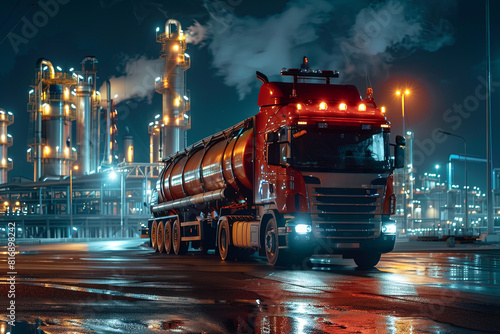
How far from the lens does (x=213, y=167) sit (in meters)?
22.8

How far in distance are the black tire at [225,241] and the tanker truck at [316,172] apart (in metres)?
1.01

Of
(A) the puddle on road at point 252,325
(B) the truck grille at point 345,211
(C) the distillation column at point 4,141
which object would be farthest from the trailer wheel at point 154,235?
(C) the distillation column at point 4,141

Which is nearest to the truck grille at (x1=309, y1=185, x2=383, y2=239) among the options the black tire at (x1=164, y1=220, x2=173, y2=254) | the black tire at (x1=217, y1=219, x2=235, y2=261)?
the black tire at (x1=217, y1=219, x2=235, y2=261)

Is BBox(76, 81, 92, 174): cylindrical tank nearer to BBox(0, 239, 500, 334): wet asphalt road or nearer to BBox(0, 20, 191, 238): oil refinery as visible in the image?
BBox(0, 20, 191, 238): oil refinery

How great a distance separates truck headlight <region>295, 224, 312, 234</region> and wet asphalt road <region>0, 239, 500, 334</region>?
1.03 meters

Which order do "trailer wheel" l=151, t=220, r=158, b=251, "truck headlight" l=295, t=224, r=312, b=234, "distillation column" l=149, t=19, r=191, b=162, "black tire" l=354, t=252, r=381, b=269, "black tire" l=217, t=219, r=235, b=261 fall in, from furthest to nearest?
"distillation column" l=149, t=19, r=191, b=162, "trailer wheel" l=151, t=220, r=158, b=251, "black tire" l=217, t=219, r=235, b=261, "black tire" l=354, t=252, r=381, b=269, "truck headlight" l=295, t=224, r=312, b=234

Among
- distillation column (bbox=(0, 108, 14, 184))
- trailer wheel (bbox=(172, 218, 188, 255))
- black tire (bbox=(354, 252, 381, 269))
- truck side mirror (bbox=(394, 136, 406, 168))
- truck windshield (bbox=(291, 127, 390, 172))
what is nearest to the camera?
truck windshield (bbox=(291, 127, 390, 172))

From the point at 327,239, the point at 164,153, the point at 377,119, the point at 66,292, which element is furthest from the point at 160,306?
the point at 164,153

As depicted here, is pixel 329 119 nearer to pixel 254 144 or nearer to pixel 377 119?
pixel 377 119

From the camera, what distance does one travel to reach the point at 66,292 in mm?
11312

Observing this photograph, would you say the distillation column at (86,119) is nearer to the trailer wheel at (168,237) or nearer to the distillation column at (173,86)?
the distillation column at (173,86)

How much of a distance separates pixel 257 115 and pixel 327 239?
14.1 ft

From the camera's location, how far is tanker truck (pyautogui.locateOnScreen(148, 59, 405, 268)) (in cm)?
1658

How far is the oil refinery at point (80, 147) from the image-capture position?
7731 centimetres
